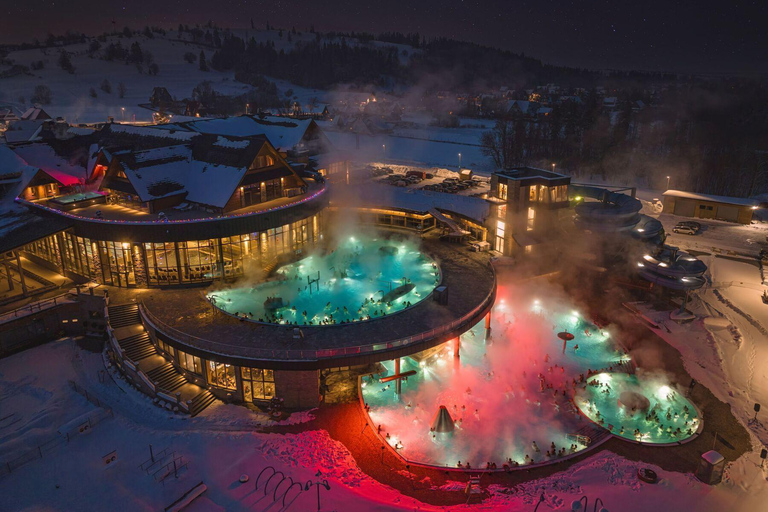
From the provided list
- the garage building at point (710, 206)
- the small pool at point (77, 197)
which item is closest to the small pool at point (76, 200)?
the small pool at point (77, 197)

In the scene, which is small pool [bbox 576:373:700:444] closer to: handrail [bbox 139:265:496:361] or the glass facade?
handrail [bbox 139:265:496:361]

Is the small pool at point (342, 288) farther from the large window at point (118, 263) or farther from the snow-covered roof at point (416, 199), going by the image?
the snow-covered roof at point (416, 199)

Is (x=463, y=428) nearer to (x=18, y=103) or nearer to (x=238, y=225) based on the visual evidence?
(x=238, y=225)

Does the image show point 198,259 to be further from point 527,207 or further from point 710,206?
point 710,206

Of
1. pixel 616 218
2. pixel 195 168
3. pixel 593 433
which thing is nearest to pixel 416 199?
pixel 616 218

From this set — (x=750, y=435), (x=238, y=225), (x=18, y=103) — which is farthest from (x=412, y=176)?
(x=18, y=103)

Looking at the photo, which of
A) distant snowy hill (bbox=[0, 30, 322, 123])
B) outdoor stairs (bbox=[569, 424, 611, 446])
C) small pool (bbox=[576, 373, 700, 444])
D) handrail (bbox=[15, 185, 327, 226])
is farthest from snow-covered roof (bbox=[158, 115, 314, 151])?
distant snowy hill (bbox=[0, 30, 322, 123])
